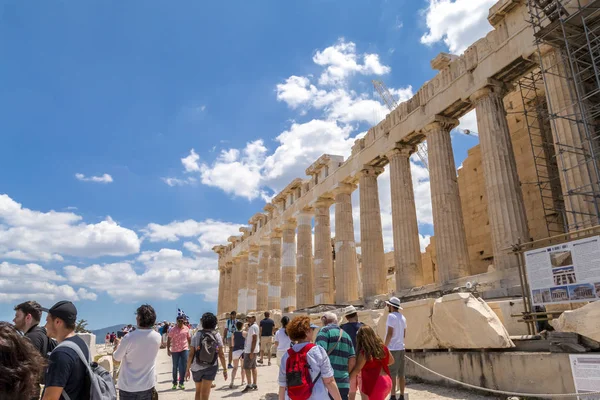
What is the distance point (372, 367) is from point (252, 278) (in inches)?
1319

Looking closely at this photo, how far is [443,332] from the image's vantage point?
8820mm

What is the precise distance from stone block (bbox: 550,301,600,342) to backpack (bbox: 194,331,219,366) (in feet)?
17.7

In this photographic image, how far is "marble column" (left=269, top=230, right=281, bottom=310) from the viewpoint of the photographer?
106 feet

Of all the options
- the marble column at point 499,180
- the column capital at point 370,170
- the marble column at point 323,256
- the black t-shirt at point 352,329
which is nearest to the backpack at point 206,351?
the black t-shirt at point 352,329

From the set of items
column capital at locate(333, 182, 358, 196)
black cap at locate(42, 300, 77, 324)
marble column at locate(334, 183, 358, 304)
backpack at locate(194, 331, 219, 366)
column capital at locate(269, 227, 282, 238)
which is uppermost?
column capital at locate(333, 182, 358, 196)

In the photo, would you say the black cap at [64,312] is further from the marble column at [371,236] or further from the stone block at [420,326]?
the marble column at [371,236]

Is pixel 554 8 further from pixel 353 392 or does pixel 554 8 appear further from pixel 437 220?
pixel 353 392

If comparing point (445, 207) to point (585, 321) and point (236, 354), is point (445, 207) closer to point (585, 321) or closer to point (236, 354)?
point (236, 354)

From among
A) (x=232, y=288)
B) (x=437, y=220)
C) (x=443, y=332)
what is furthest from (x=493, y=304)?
(x=232, y=288)


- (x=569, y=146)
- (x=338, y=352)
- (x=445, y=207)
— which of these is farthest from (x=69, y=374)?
(x=445, y=207)

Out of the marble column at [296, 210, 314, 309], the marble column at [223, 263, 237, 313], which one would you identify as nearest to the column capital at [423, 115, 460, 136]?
the marble column at [296, 210, 314, 309]

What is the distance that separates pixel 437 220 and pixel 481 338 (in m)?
9.54

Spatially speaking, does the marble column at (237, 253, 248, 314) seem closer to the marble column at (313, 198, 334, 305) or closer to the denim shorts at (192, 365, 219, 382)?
the marble column at (313, 198, 334, 305)

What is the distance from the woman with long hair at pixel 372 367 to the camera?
5164 millimetres
